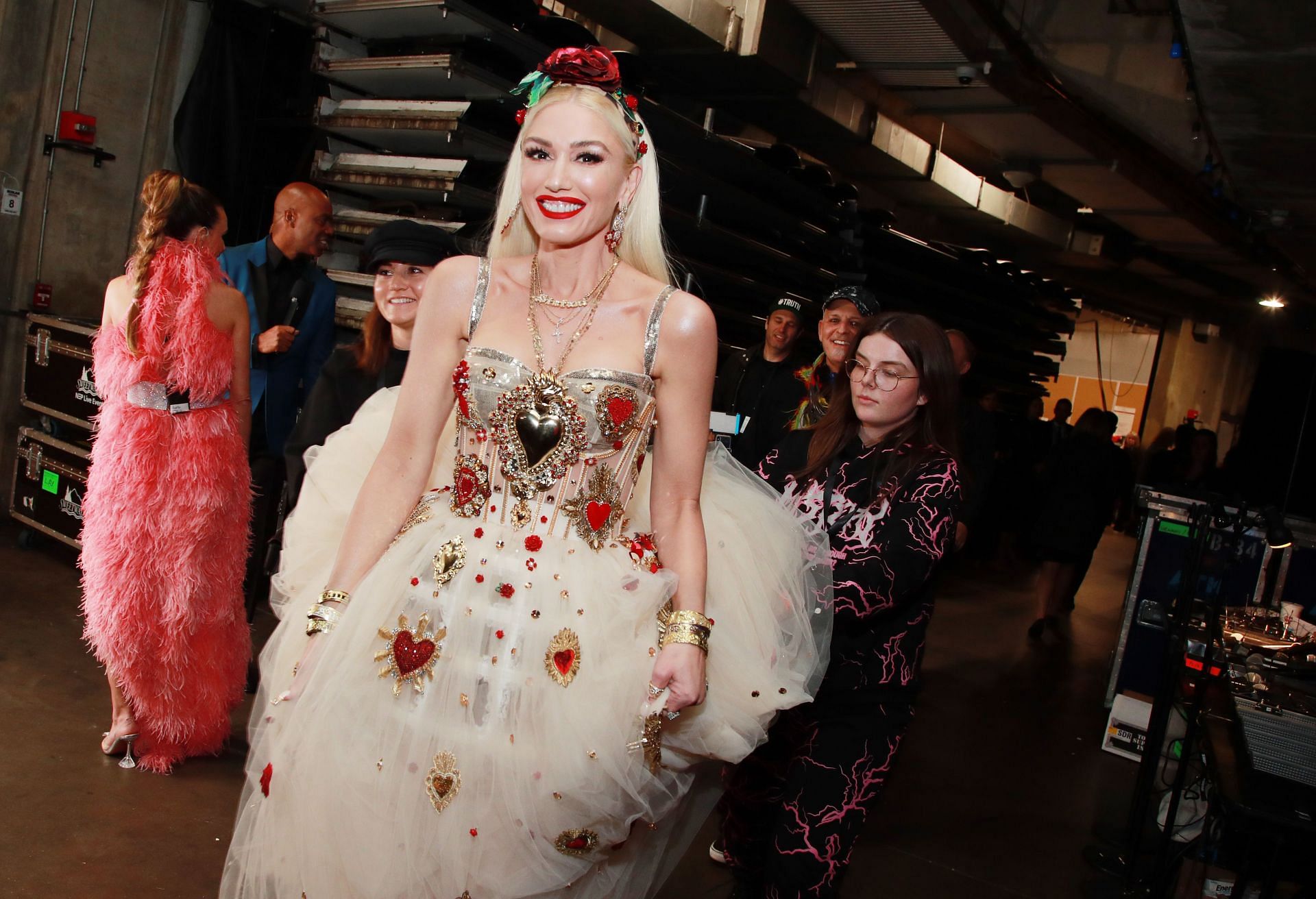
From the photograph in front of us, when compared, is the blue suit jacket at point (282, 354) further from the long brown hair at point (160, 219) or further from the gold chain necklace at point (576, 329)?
the gold chain necklace at point (576, 329)

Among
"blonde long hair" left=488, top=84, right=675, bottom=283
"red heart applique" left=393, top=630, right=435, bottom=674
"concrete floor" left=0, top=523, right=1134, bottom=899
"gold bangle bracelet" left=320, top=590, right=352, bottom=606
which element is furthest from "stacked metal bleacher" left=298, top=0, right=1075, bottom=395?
"concrete floor" left=0, top=523, right=1134, bottom=899

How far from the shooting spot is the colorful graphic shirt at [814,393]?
405cm

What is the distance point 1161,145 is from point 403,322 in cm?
646

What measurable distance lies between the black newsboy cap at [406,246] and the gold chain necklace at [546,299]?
4.04 feet

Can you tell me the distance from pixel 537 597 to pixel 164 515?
200 cm

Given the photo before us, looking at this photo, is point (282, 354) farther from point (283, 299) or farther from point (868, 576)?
point (868, 576)

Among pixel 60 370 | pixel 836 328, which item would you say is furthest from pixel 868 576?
pixel 60 370

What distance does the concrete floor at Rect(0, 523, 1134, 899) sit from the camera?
8.83 ft

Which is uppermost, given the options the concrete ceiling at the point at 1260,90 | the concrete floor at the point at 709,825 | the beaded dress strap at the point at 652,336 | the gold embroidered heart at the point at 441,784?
the concrete ceiling at the point at 1260,90

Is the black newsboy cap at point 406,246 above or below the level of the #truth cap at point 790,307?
below

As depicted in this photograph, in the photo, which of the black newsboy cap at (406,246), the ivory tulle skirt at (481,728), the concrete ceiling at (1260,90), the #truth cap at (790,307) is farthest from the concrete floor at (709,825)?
the concrete ceiling at (1260,90)

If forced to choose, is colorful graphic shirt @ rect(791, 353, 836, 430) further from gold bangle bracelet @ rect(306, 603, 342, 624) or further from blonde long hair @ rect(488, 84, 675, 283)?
gold bangle bracelet @ rect(306, 603, 342, 624)

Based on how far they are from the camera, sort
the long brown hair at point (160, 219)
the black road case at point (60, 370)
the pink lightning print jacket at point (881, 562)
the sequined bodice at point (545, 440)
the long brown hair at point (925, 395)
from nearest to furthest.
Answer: the sequined bodice at point (545, 440)
the pink lightning print jacket at point (881, 562)
the long brown hair at point (925, 395)
the long brown hair at point (160, 219)
the black road case at point (60, 370)

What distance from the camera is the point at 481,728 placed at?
158cm
